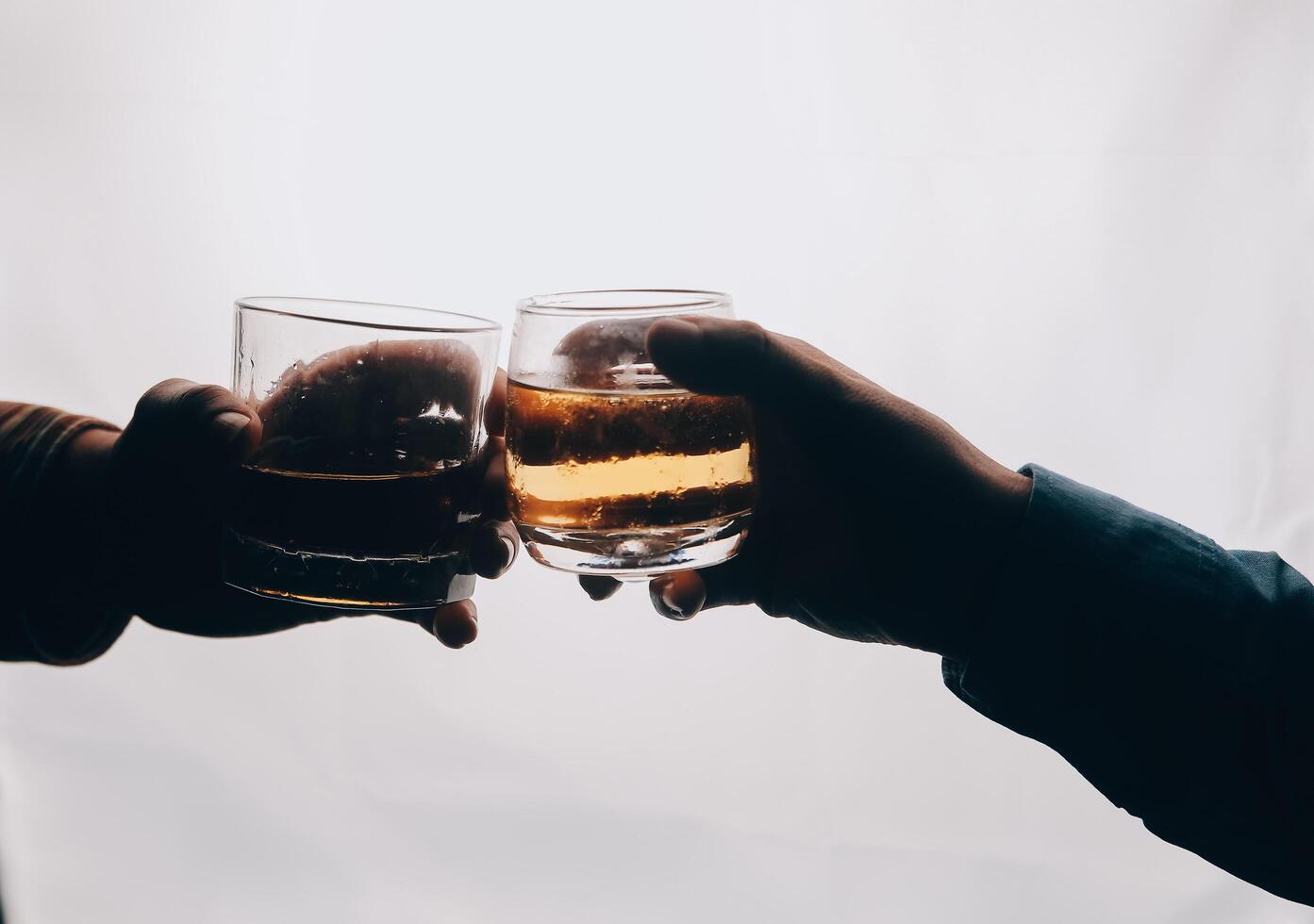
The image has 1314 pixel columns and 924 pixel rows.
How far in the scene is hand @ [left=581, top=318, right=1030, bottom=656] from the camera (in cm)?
96

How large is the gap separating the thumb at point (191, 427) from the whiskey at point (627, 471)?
28 centimetres

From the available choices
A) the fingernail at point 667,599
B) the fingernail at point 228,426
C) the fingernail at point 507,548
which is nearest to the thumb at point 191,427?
the fingernail at point 228,426

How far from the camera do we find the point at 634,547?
2.93 ft

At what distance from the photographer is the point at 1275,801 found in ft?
3.50

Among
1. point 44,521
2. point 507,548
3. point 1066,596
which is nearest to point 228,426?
point 507,548

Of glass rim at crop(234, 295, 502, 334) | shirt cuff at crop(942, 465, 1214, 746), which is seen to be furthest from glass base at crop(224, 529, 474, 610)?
shirt cuff at crop(942, 465, 1214, 746)

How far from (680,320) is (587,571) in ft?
0.85

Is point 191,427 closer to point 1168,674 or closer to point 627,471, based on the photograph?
point 627,471

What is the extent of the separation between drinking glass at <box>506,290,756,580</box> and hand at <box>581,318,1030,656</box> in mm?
39

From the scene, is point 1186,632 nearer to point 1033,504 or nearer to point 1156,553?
point 1156,553

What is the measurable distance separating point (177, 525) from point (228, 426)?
21.0 inches

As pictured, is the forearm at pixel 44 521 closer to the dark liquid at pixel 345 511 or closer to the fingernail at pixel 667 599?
the dark liquid at pixel 345 511

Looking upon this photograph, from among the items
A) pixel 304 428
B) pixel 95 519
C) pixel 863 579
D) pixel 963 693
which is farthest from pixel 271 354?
Result: pixel 963 693

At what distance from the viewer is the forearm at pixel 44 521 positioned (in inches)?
49.1
